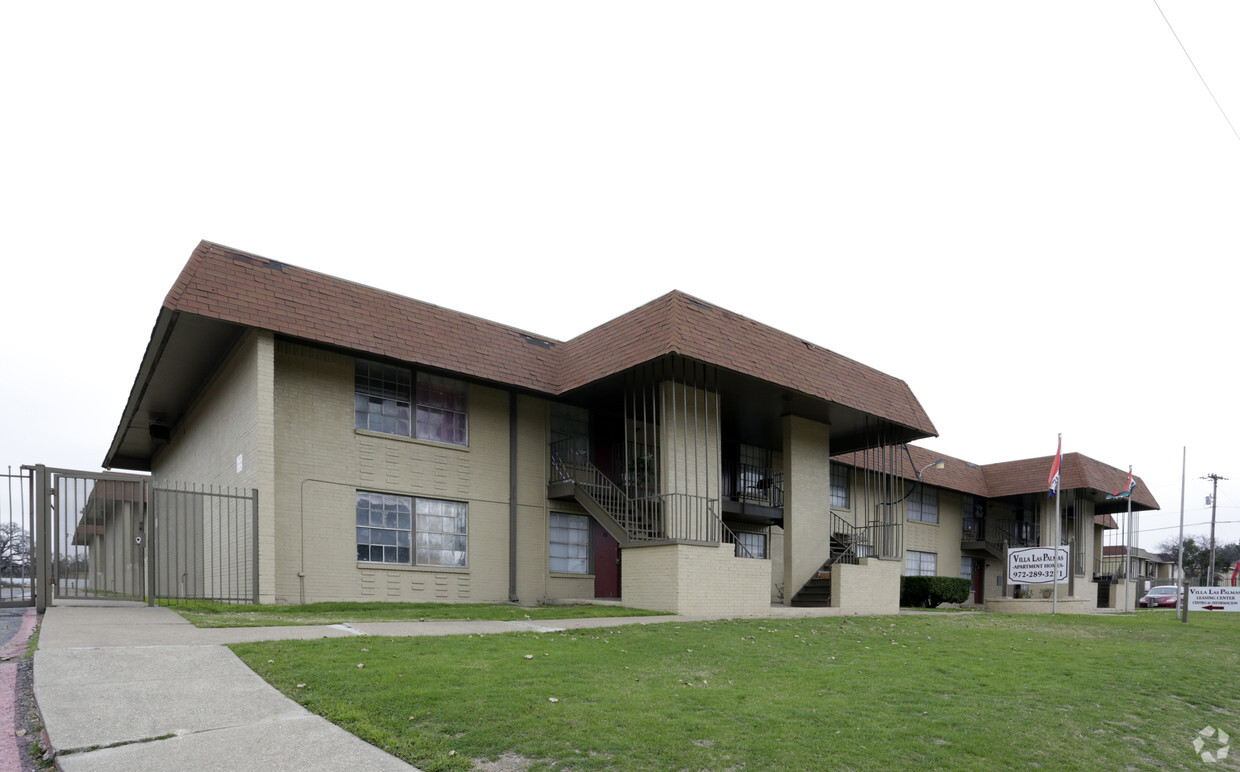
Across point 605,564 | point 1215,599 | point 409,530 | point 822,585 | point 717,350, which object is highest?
point 717,350

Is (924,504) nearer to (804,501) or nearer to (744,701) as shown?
(804,501)

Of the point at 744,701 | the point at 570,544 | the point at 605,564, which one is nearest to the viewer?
the point at 744,701

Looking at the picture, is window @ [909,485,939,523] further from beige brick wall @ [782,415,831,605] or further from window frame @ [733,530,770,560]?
beige brick wall @ [782,415,831,605]

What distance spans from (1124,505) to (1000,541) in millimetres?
5694

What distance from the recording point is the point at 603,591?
21062 mm

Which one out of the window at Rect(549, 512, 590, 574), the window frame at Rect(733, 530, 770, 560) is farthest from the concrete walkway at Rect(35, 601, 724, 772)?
the window frame at Rect(733, 530, 770, 560)

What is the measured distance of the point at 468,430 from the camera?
1842 centimetres

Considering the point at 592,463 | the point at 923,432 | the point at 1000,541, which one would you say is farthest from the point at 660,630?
the point at 1000,541

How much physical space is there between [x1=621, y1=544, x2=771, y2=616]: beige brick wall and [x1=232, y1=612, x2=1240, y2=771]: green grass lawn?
4.22 metres

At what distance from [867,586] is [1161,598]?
Answer: 98.3 feet

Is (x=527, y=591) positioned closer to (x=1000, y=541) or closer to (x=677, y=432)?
(x=677, y=432)

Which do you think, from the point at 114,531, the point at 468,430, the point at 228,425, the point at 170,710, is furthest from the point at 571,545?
the point at 170,710

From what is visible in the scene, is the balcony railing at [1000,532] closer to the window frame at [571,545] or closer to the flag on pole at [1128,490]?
the flag on pole at [1128,490]

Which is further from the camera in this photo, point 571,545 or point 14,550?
point 571,545
